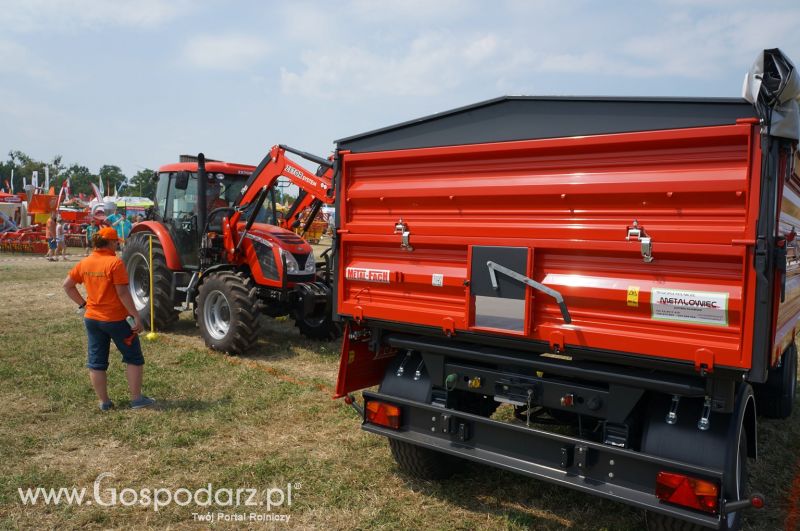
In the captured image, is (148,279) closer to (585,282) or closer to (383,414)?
(383,414)

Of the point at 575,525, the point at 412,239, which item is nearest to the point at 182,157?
the point at 412,239

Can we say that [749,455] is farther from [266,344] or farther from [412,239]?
[266,344]

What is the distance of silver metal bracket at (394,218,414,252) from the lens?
12.3 ft

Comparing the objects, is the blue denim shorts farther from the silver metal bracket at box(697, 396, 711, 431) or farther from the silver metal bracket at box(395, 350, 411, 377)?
the silver metal bracket at box(697, 396, 711, 431)

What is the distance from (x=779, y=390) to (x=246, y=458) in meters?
4.61

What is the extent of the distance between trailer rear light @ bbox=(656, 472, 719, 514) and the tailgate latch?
103 cm

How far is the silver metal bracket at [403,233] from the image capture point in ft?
12.3

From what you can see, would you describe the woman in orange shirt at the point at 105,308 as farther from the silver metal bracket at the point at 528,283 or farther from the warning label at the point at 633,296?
the warning label at the point at 633,296

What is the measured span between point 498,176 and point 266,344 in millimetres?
5468

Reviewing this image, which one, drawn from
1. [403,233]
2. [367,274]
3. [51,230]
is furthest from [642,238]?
[51,230]

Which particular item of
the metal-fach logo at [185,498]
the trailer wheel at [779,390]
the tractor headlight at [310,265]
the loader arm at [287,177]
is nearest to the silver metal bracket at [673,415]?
the metal-fach logo at [185,498]

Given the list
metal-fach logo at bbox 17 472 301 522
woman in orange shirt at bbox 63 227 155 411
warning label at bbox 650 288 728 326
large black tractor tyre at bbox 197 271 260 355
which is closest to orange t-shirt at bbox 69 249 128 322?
woman in orange shirt at bbox 63 227 155 411

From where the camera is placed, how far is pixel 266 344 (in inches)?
317

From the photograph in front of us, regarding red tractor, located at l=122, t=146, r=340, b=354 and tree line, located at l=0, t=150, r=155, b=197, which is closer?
red tractor, located at l=122, t=146, r=340, b=354
